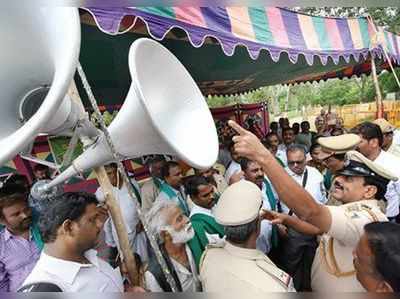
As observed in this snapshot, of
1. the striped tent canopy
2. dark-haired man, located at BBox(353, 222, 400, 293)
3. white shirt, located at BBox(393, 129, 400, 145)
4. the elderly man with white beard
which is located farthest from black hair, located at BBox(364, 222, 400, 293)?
the striped tent canopy

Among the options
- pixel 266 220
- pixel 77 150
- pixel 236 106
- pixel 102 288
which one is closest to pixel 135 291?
pixel 102 288

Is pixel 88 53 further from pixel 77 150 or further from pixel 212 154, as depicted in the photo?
pixel 212 154

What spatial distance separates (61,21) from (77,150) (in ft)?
1.32

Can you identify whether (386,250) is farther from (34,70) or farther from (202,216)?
(34,70)

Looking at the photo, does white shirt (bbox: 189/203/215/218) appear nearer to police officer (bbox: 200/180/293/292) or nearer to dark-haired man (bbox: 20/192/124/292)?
police officer (bbox: 200/180/293/292)

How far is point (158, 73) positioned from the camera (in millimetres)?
1244

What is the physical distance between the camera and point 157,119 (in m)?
1.16

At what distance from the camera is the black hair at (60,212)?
4.00 ft

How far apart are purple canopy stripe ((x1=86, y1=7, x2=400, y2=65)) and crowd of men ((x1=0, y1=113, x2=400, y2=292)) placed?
1.41ft

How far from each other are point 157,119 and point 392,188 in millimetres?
1081

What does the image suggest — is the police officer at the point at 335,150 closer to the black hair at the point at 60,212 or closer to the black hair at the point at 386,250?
the black hair at the point at 386,250

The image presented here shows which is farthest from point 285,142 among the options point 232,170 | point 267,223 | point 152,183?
point 152,183

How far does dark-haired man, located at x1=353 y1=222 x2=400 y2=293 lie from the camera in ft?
3.51

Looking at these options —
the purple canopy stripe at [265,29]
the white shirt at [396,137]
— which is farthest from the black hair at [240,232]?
the white shirt at [396,137]
